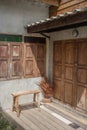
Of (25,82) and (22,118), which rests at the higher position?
(25,82)

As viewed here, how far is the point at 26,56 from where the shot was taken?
6707mm

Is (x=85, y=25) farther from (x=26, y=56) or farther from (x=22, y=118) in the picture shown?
(x=22, y=118)

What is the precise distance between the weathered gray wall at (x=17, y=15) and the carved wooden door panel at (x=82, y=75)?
194 cm

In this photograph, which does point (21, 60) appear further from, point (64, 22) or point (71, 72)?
point (64, 22)

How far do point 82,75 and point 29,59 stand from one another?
6.38 feet

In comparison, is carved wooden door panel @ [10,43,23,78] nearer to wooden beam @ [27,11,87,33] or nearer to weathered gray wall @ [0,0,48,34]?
weathered gray wall @ [0,0,48,34]

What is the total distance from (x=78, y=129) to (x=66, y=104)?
159 cm

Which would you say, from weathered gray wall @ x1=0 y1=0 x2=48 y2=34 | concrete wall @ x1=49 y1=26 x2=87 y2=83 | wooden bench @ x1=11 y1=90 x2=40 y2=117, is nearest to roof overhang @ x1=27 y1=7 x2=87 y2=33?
weathered gray wall @ x1=0 y1=0 x2=48 y2=34

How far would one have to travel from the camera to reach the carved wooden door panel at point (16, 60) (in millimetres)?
6389

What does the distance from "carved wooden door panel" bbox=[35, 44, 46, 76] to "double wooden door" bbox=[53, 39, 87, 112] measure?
40 cm

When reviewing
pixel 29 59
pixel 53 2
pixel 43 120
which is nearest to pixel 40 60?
pixel 29 59

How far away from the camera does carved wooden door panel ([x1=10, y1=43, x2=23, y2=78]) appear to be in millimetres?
6389

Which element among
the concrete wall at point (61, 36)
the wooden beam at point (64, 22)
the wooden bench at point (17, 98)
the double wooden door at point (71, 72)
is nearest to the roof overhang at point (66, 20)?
the wooden beam at point (64, 22)

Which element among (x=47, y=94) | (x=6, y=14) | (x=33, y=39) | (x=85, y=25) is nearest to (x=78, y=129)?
(x=47, y=94)
